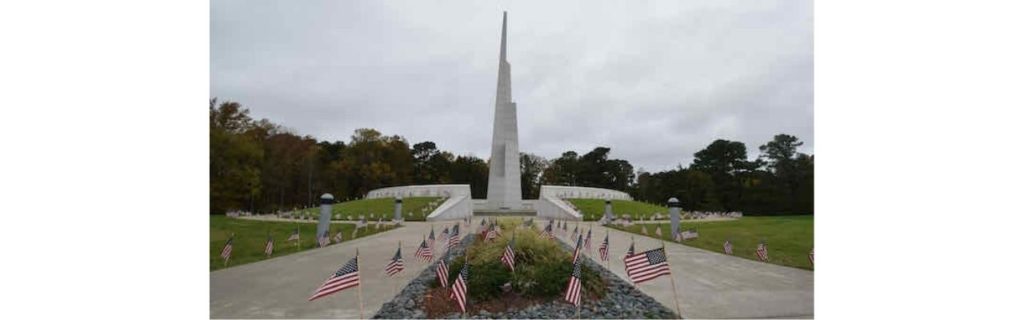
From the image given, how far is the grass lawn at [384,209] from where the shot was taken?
939 inches

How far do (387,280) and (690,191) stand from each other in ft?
121

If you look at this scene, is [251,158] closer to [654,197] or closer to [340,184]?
[340,184]

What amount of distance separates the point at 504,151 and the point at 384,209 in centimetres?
912

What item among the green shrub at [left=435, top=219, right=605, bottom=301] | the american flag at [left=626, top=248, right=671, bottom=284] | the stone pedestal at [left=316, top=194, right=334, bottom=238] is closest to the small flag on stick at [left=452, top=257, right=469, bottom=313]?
the green shrub at [left=435, top=219, right=605, bottom=301]

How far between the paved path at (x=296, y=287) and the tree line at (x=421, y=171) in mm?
3426

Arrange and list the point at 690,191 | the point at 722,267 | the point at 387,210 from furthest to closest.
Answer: the point at 690,191, the point at 387,210, the point at 722,267

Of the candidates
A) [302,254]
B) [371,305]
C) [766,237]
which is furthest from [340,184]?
[371,305]

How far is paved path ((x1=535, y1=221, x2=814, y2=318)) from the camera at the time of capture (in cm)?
477

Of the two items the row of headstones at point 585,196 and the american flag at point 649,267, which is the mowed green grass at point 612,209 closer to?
the row of headstones at point 585,196

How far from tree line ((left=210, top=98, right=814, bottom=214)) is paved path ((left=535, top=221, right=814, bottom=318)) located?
8339 millimetres

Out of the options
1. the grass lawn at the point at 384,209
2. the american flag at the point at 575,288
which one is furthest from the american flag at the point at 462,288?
the grass lawn at the point at 384,209

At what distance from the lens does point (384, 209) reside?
26562 mm

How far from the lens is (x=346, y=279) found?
162 inches

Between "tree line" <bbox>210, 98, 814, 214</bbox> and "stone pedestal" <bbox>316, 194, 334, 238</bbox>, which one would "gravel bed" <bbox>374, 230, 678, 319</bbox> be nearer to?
"tree line" <bbox>210, 98, 814, 214</bbox>
